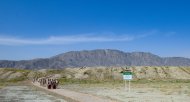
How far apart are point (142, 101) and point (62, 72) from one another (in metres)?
121

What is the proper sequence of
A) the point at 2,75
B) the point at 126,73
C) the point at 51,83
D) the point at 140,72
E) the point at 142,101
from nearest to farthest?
the point at 142,101 < the point at 126,73 < the point at 51,83 < the point at 2,75 < the point at 140,72

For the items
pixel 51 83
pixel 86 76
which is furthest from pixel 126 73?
pixel 86 76

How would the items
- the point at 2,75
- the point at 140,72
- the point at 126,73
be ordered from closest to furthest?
1. the point at 126,73
2. the point at 2,75
3. the point at 140,72

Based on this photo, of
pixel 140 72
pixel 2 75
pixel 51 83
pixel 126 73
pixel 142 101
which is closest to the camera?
pixel 142 101

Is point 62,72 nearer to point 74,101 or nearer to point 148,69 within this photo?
point 148,69

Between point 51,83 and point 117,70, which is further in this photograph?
point 117,70

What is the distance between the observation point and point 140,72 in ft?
524

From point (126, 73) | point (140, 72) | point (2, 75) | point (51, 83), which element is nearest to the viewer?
point (126, 73)

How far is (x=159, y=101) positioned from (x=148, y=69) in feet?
445

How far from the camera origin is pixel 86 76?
485 feet

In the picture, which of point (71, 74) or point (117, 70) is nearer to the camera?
point (71, 74)

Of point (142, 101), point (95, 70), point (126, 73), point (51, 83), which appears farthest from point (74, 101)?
point (95, 70)

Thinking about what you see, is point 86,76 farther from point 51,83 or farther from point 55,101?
point 55,101

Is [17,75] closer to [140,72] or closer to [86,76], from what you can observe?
[86,76]
